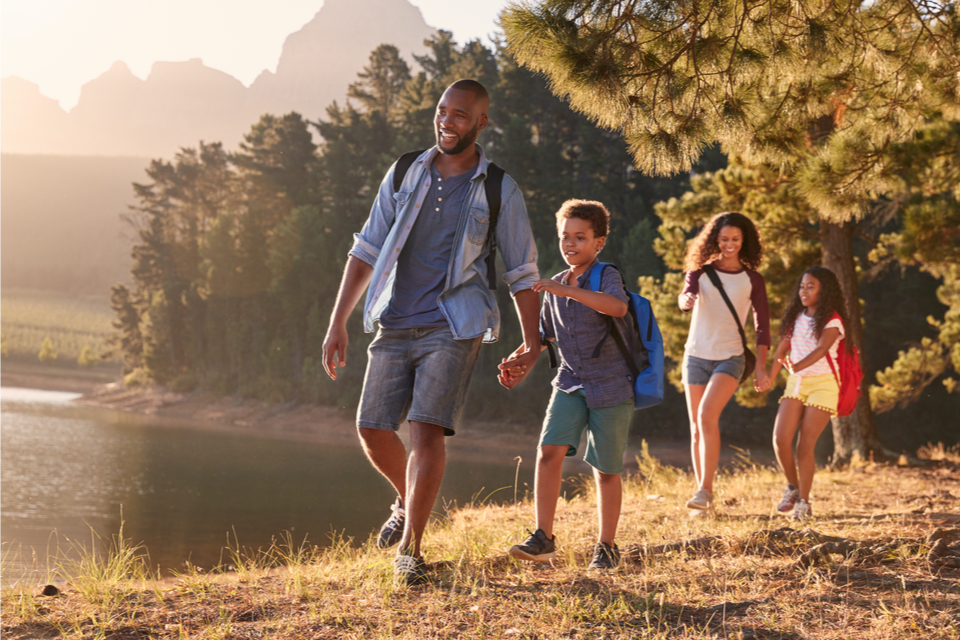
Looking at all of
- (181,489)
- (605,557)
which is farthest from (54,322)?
(605,557)

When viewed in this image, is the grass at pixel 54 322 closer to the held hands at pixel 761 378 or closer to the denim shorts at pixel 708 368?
the denim shorts at pixel 708 368

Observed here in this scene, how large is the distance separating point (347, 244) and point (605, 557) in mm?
39199

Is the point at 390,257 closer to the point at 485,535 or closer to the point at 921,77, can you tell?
the point at 485,535

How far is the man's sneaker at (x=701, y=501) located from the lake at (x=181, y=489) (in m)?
1.14

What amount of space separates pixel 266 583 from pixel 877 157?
6017 millimetres

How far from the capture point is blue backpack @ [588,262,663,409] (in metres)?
3.40

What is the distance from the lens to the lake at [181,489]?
10.8 m

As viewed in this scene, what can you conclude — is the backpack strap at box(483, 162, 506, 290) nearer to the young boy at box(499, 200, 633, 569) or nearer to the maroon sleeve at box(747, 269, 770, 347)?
the young boy at box(499, 200, 633, 569)

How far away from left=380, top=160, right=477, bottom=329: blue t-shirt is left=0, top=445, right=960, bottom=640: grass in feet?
3.40

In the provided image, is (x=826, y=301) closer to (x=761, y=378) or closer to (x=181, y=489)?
(x=761, y=378)

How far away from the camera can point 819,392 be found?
4.82 metres

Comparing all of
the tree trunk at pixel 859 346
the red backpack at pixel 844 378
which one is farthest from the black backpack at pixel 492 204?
the tree trunk at pixel 859 346

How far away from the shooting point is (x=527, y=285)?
329 centimetres

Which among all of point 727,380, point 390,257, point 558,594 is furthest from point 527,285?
point 727,380
